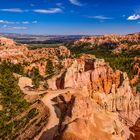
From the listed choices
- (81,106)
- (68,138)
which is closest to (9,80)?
(81,106)

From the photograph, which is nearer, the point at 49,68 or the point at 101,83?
the point at 101,83

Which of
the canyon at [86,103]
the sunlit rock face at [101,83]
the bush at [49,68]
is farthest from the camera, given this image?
the bush at [49,68]

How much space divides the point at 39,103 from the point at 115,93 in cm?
3306

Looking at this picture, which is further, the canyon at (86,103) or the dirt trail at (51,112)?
the dirt trail at (51,112)

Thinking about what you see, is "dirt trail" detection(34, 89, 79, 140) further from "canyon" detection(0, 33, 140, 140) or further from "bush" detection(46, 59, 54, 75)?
"bush" detection(46, 59, 54, 75)

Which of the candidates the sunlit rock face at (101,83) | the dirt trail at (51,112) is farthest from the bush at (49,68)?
the dirt trail at (51,112)

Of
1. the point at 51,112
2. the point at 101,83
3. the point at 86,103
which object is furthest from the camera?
the point at 101,83

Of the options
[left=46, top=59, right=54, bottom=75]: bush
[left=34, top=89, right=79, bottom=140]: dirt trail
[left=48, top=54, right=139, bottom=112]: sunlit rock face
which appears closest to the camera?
[left=34, top=89, right=79, bottom=140]: dirt trail

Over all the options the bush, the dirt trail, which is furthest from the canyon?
the bush

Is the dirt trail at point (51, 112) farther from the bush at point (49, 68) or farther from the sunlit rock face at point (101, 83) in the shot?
the bush at point (49, 68)

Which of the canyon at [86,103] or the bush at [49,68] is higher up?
the canyon at [86,103]

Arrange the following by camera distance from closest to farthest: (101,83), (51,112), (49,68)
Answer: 1. (51,112)
2. (101,83)
3. (49,68)

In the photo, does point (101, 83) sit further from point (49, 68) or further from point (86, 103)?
point (49, 68)

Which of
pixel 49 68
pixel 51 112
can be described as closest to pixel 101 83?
pixel 51 112
